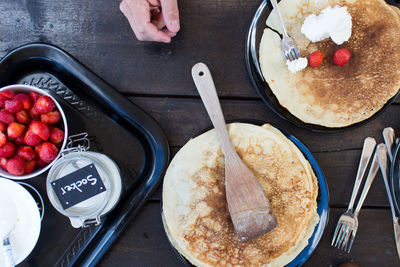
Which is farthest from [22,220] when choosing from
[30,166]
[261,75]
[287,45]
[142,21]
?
[287,45]

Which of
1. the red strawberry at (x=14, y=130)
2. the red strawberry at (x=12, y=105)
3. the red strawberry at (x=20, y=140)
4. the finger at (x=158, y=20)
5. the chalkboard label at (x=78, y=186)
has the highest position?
the finger at (x=158, y=20)

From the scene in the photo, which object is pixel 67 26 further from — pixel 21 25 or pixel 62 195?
pixel 62 195

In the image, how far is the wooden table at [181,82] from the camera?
1.07 m

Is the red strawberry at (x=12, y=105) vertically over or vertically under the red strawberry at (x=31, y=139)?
over

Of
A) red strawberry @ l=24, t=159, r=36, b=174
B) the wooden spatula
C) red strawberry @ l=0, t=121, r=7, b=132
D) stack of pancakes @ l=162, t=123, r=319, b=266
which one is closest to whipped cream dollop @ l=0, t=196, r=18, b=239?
red strawberry @ l=24, t=159, r=36, b=174

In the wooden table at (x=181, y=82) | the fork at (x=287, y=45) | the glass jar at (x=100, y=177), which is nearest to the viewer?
the glass jar at (x=100, y=177)

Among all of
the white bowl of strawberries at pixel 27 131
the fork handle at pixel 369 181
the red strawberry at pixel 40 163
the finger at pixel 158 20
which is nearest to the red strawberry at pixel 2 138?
the white bowl of strawberries at pixel 27 131

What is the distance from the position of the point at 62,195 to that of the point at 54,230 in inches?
8.7

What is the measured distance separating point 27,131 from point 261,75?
2.49ft

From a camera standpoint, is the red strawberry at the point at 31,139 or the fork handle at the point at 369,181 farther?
the fork handle at the point at 369,181

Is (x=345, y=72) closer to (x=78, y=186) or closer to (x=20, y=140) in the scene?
(x=78, y=186)

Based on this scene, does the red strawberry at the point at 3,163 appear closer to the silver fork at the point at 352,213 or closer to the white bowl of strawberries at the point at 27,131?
the white bowl of strawberries at the point at 27,131

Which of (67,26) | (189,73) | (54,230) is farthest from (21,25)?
(54,230)

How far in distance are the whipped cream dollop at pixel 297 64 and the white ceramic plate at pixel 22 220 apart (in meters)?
0.90
